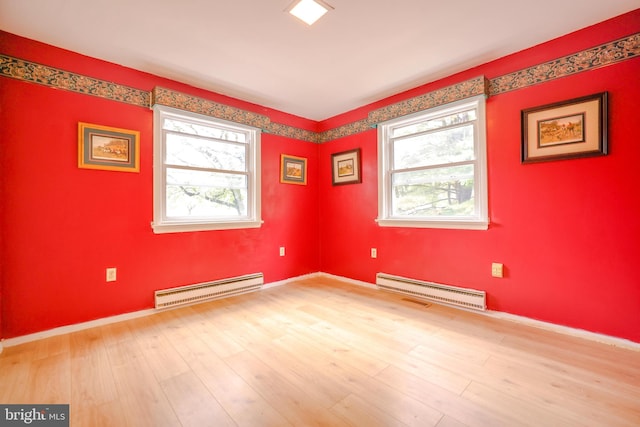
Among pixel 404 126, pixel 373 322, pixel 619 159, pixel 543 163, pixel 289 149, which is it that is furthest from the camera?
pixel 289 149

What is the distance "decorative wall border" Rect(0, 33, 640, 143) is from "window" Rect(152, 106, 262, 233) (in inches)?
5.0

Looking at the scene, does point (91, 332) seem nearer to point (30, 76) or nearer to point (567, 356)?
point (30, 76)

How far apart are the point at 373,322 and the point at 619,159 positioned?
7.34ft

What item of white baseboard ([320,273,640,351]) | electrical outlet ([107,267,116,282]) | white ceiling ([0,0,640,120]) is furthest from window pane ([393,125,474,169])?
electrical outlet ([107,267,116,282])

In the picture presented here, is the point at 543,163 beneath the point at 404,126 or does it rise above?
beneath

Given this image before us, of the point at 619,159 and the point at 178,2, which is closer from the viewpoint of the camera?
the point at 178,2

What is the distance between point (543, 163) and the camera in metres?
2.25

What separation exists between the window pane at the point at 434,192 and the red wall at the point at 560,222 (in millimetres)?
224

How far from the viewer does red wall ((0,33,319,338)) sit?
6.72ft

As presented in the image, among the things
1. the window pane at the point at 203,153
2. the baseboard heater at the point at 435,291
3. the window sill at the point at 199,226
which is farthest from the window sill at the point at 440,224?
the window pane at the point at 203,153

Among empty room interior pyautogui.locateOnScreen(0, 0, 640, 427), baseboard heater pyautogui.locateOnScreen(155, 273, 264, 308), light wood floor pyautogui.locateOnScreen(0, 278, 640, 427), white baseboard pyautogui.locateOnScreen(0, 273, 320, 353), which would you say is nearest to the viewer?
light wood floor pyautogui.locateOnScreen(0, 278, 640, 427)

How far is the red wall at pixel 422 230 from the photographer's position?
1969 mm

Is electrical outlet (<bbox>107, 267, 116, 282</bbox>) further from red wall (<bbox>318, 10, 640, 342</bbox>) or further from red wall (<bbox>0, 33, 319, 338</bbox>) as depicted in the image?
red wall (<bbox>318, 10, 640, 342</bbox>)

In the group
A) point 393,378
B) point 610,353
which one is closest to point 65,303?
point 393,378
